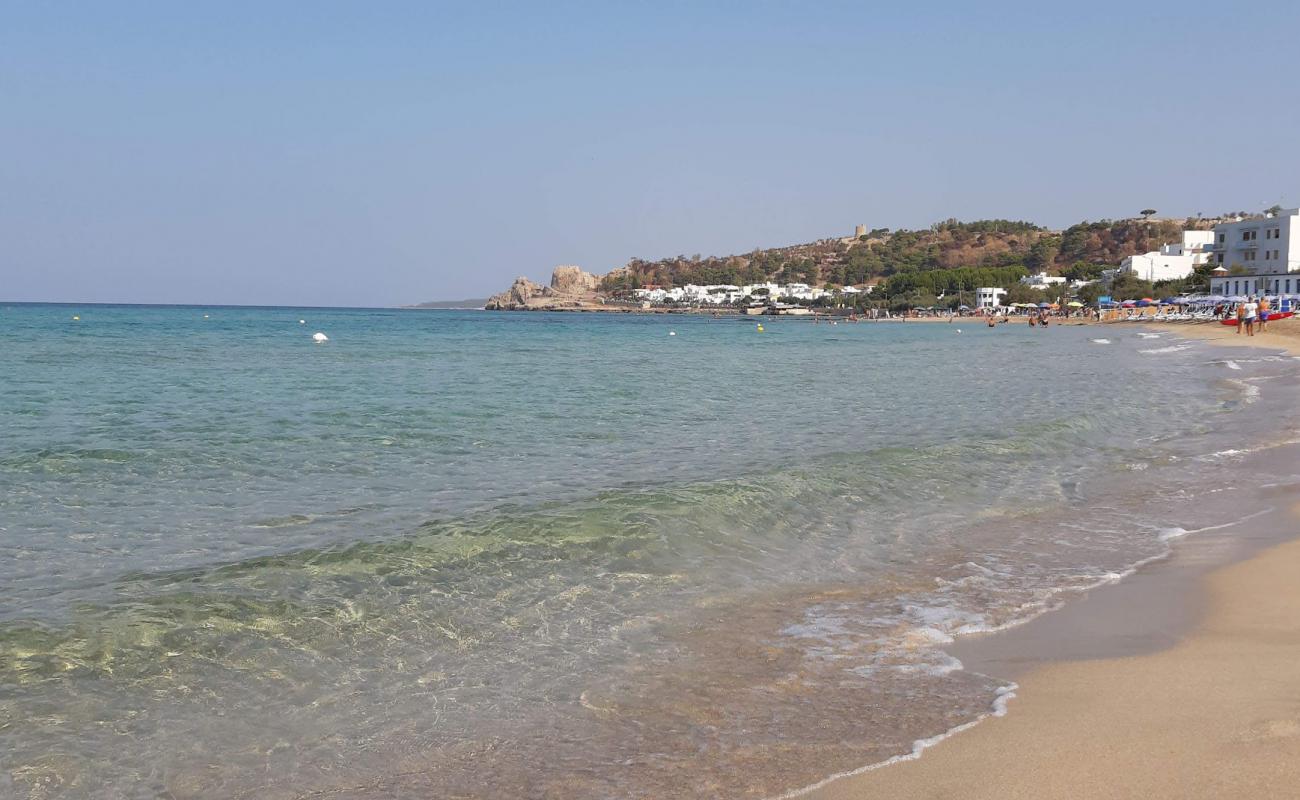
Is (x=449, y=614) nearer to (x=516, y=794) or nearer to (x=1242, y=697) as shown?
(x=516, y=794)

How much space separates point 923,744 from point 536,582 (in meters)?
3.23

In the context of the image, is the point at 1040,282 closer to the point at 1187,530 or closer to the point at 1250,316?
the point at 1250,316

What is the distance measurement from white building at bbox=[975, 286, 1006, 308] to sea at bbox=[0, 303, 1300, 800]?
12725 cm

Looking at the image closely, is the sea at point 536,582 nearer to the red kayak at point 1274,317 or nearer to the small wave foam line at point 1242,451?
the small wave foam line at point 1242,451

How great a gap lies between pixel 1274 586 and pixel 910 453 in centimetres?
588

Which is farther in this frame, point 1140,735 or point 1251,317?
point 1251,317

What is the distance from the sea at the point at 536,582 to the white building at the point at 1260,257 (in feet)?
242

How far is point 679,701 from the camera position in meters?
4.71

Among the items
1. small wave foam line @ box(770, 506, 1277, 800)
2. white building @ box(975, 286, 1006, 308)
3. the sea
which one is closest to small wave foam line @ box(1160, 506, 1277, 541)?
the sea

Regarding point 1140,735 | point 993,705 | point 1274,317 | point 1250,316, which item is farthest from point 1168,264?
point 1140,735

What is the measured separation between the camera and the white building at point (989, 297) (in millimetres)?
136750

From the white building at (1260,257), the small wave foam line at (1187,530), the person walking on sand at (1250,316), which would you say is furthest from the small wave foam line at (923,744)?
the white building at (1260,257)

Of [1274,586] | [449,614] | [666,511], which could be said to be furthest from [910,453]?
[449,614]

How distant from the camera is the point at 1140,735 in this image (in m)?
4.08
